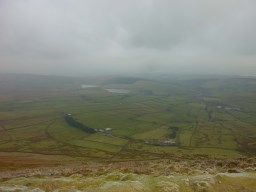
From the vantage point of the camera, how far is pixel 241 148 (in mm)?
179750

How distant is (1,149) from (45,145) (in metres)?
27.3

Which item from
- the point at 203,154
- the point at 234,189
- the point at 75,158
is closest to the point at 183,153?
the point at 203,154

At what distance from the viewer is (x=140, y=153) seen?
164500mm

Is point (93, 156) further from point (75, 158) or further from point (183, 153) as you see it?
point (183, 153)

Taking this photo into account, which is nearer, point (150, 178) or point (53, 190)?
point (53, 190)

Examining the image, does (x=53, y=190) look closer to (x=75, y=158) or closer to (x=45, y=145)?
(x=75, y=158)

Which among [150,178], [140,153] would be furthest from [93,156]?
[150,178]

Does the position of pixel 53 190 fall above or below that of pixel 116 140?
above

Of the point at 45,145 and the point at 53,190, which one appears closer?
the point at 53,190

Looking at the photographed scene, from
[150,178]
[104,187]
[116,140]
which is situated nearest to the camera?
[104,187]

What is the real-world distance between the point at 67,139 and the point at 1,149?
1788 inches

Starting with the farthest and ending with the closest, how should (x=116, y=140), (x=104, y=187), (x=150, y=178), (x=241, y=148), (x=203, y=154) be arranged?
1. (x=116, y=140)
2. (x=241, y=148)
3. (x=203, y=154)
4. (x=150, y=178)
5. (x=104, y=187)

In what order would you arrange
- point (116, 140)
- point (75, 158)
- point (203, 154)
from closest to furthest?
point (75, 158) → point (203, 154) → point (116, 140)

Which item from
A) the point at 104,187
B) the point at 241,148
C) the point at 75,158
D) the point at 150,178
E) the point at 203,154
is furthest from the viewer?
the point at 241,148
